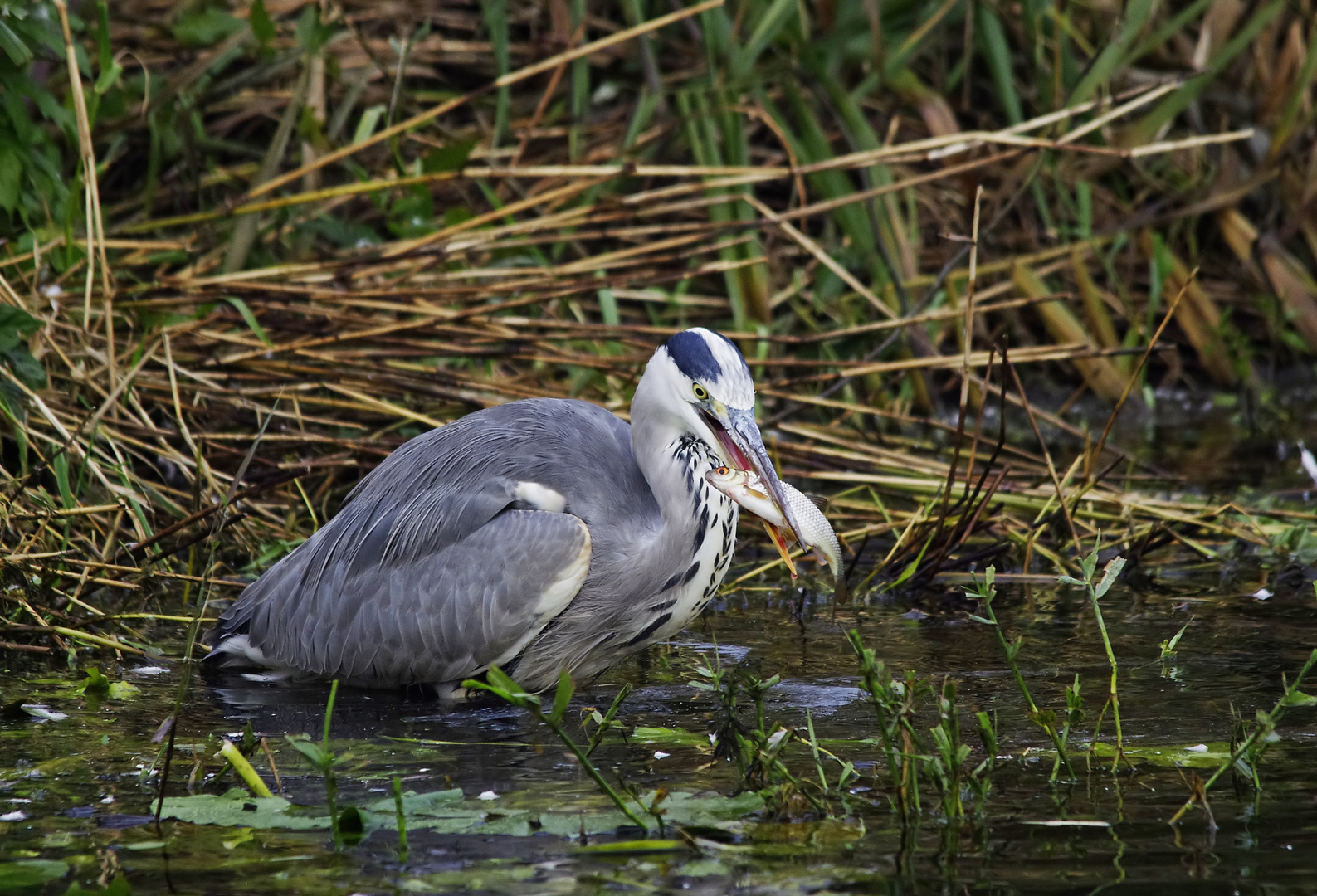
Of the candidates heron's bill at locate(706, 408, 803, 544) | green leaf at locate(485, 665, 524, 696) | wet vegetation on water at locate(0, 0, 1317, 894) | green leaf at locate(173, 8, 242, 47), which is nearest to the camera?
green leaf at locate(485, 665, 524, 696)

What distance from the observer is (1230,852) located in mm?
2869

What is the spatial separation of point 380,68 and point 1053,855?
18.2 feet

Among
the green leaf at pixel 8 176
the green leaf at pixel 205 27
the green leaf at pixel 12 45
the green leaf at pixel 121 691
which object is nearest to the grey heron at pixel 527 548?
the green leaf at pixel 121 691

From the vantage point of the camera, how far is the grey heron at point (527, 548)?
4281 mm

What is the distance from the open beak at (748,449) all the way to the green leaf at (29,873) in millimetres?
1985

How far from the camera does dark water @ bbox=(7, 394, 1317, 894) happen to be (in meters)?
2.83

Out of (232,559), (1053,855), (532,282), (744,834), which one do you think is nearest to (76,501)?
(232,559)

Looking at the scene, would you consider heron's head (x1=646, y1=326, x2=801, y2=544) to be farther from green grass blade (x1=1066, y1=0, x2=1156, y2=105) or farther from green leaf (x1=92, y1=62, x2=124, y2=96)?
green grass blade (x1=1066, y1=0, x2=1156, y2=105)

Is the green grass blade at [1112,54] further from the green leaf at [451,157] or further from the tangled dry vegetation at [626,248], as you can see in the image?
the green leaf at [451,157]

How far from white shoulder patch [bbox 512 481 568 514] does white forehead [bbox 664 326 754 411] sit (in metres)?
0.58

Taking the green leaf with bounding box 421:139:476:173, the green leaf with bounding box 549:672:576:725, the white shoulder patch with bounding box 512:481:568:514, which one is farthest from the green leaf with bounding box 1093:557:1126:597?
the green leaf with bounding box 421:139:476:173

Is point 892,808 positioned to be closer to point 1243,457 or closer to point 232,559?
point 232,559

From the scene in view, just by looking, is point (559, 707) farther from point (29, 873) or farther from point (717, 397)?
point (717, 397)

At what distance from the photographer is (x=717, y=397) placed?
4.15 metres
